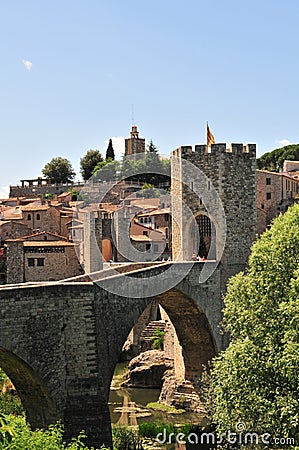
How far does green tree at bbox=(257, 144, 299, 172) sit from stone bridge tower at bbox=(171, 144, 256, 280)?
5304 cm

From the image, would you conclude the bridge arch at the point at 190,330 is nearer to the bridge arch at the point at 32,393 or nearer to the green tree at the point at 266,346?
the green tree at the point at 266,346

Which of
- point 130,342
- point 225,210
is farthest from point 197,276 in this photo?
point 130,342

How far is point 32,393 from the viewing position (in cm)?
1583

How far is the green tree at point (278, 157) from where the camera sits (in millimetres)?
79812

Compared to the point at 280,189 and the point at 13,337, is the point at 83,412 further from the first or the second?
the point at 280,189

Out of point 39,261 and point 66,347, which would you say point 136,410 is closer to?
point 66,347

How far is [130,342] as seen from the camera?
39.0 metres

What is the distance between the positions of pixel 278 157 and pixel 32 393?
228 ft

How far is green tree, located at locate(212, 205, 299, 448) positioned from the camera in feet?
46.7

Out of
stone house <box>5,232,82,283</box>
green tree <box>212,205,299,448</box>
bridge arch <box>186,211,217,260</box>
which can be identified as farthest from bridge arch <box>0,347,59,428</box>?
stone house <box>5,232,82,283</box>

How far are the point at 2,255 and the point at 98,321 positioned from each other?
3298 cm

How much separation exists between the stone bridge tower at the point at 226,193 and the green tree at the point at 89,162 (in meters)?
63.7

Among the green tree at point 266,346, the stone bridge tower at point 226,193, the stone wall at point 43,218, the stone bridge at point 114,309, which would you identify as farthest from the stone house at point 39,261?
the green tree at point 266,346

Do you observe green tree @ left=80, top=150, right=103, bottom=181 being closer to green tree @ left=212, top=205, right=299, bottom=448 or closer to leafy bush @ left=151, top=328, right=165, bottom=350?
leafy bush @ left=151, top=328, right=165, bottom=350
